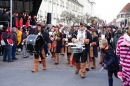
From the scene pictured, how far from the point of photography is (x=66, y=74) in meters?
10.2

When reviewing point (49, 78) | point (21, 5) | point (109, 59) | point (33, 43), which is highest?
point (21, 5)

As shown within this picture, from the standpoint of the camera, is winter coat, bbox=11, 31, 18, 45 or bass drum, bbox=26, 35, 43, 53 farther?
winter coat, bbox=11, 31, 18, 45

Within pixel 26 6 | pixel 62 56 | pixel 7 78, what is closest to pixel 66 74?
pixel 7 78

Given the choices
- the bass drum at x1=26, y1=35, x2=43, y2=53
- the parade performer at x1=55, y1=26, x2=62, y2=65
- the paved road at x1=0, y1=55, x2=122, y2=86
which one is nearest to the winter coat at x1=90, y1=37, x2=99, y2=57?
the paved road at x1=0, y1=55, x2=122, y2=86

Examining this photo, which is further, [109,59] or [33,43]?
[33,43]

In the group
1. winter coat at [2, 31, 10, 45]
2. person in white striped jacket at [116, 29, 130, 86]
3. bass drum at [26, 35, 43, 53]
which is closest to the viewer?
person in white striped jacket at [116, 29, 130, 86]

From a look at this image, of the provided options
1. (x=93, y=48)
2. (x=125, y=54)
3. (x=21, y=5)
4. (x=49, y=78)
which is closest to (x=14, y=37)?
(x=93, y=48)

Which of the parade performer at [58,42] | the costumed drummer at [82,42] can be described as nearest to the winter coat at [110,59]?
the costumed drummer at [82,42]

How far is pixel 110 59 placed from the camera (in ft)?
23.6

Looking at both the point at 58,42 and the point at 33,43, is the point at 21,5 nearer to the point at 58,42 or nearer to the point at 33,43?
the point at 58,42

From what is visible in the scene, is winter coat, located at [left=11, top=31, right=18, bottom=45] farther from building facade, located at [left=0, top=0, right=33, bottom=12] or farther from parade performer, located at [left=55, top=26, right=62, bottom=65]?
building facade, located at [left=0, top=0, right=33, bottom=12]

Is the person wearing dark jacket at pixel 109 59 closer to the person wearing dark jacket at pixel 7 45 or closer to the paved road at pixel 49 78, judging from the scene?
the paved road at pixel 49 78

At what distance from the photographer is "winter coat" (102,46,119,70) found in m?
7.16

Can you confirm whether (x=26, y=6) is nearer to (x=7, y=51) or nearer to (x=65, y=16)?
(x=7, y=51)
